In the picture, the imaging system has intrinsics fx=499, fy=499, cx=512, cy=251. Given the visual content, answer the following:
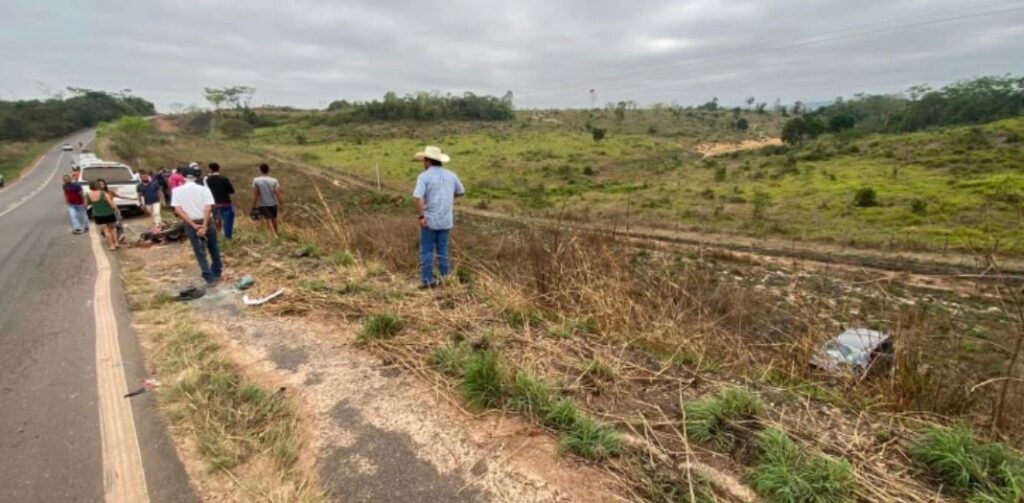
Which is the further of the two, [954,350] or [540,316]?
[540,316]

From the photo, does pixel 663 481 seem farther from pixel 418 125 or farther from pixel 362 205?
pixel 418 125

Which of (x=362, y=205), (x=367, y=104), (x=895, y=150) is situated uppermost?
(x=367, y=104)

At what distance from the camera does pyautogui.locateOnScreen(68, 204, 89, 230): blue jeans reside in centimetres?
1080

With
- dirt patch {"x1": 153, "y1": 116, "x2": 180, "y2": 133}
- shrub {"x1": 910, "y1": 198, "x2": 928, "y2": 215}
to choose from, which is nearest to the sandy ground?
shrub {"x1": 910, "y1": 198, "x2": 928, "y2": 215}

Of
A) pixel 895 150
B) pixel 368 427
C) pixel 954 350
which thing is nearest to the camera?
pixel 368 427

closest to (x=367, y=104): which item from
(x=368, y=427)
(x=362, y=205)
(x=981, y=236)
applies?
(x=362, y=205)

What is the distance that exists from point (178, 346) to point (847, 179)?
27380mm

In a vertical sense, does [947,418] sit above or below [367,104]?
below

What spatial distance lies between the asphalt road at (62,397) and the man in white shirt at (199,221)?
3.05 feet

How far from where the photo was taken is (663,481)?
228 centimetres

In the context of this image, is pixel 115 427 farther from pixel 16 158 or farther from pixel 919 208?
pixel 16 158

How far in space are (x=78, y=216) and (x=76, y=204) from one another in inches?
13.3

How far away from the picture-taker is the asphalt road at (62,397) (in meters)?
2.62

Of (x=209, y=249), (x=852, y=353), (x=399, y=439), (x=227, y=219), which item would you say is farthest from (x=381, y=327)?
(x=227, y=219)
